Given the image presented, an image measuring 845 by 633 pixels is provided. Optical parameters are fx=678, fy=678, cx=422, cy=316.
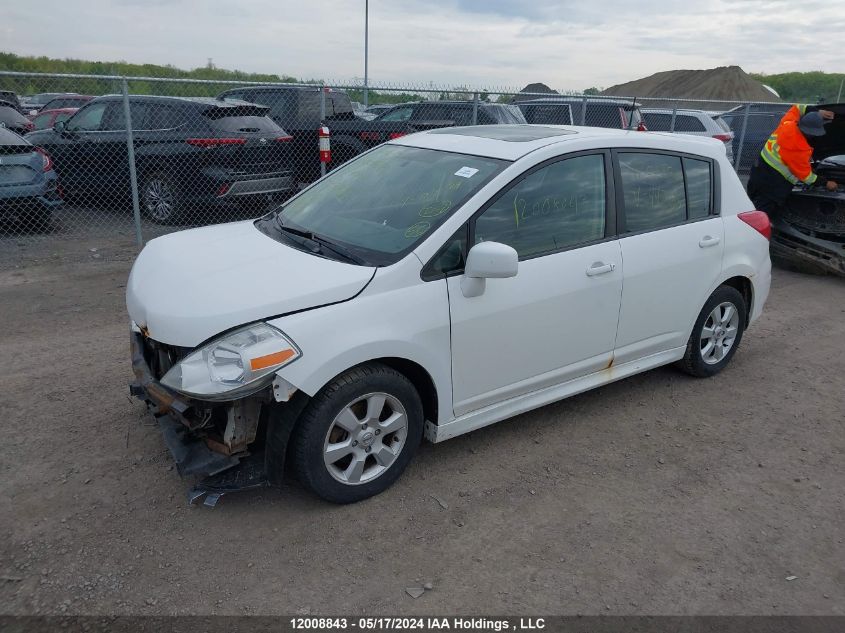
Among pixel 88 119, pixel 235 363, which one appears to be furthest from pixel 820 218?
pixel 88 119

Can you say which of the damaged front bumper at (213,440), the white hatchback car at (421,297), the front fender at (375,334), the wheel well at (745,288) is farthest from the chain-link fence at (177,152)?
the front fender at (375,334)

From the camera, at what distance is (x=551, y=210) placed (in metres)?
3.80

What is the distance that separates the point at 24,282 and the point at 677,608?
6700 mm

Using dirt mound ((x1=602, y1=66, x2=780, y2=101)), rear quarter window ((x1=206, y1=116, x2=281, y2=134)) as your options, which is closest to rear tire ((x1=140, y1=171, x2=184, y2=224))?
rear quarter window ((x1=206, y1=116, x2=281, y2=134))

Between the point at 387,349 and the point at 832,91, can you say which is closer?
the point at 387,349

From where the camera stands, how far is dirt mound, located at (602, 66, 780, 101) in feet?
172

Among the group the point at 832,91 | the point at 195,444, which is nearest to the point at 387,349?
the point at 195,444

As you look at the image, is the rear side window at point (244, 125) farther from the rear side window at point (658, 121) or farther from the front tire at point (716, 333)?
the rear side window at point (658, 121)

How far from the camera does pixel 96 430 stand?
3.93 m

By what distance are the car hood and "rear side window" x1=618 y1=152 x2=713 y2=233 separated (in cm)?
185

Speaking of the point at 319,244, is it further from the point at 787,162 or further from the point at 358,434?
the point at 787,162

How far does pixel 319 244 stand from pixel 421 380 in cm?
91

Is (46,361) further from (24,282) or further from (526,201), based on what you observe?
(526,201)

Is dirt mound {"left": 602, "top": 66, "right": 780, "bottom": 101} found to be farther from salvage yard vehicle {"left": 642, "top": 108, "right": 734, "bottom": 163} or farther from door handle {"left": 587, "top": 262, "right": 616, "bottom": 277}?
door handle {"left": 587, "top": 262, "right": 616, "bottom": 277}
